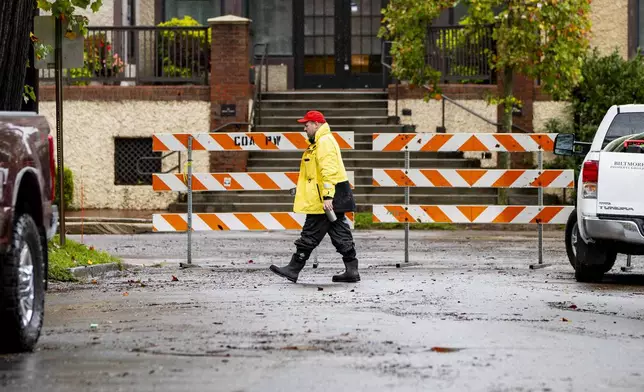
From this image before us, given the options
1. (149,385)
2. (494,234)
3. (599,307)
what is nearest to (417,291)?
(599,307)

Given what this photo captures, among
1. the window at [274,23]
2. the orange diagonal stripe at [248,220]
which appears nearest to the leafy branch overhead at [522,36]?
the window at [274,23]

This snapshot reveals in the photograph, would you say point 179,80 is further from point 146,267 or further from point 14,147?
point 14,147

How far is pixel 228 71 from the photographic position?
28.3 metres

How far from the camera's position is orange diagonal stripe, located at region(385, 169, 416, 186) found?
55.3 feet

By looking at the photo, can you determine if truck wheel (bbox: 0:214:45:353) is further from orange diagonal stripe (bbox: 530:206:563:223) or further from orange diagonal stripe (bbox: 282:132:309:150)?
orange diagonal stripe (bbox: 530:206:563:223)

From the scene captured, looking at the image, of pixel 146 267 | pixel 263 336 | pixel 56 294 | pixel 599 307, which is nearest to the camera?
pixel 263 336

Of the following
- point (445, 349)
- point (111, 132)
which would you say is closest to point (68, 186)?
point (111, 132)

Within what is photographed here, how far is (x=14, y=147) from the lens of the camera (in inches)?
334

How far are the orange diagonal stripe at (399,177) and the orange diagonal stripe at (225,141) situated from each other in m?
1.83

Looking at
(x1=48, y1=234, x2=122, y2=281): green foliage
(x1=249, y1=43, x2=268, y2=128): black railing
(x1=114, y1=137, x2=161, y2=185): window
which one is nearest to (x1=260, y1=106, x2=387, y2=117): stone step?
(x1=249, y1=43, x2=268, y2=128): black railing

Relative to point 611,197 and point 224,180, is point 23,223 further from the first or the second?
point 224,180

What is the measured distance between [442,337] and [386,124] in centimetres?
1930

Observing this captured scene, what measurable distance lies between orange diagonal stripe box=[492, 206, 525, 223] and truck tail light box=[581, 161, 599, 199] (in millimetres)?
2811

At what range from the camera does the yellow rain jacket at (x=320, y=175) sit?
13938 millimetres
